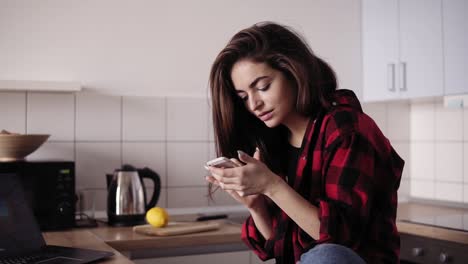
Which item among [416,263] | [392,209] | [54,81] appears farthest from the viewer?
[54,81]

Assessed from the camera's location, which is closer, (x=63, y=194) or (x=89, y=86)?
(x=63, y=194)

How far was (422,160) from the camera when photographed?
3137 mm

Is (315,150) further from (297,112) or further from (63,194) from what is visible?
(63,194)

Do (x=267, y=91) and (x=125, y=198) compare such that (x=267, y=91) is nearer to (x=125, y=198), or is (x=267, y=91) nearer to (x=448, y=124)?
(x=125, y=198)

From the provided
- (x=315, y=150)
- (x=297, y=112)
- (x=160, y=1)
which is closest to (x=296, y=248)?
(x=315, y=150)

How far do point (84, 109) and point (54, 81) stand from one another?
0.18 metres

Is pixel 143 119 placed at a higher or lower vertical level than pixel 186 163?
higher

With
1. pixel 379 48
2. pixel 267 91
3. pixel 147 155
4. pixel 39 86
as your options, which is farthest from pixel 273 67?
pixel 379 48

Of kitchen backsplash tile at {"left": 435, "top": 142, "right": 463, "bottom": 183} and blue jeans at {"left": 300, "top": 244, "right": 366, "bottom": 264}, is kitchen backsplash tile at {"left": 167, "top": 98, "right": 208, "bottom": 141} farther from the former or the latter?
blue jeans at {"left": 300, "top": 244, "right": 366, "bottom": 264}

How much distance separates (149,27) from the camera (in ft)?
8.80

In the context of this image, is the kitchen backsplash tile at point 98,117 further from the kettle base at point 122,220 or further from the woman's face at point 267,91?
the woman's face at point 267,91

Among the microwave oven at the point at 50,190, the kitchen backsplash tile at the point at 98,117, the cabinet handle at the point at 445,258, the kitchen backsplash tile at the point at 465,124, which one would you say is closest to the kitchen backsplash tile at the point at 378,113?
the kitchen backsplash tile at the point at 465,124

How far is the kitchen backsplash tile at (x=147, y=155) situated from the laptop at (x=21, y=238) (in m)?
0.88

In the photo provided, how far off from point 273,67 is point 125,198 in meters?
1.00
